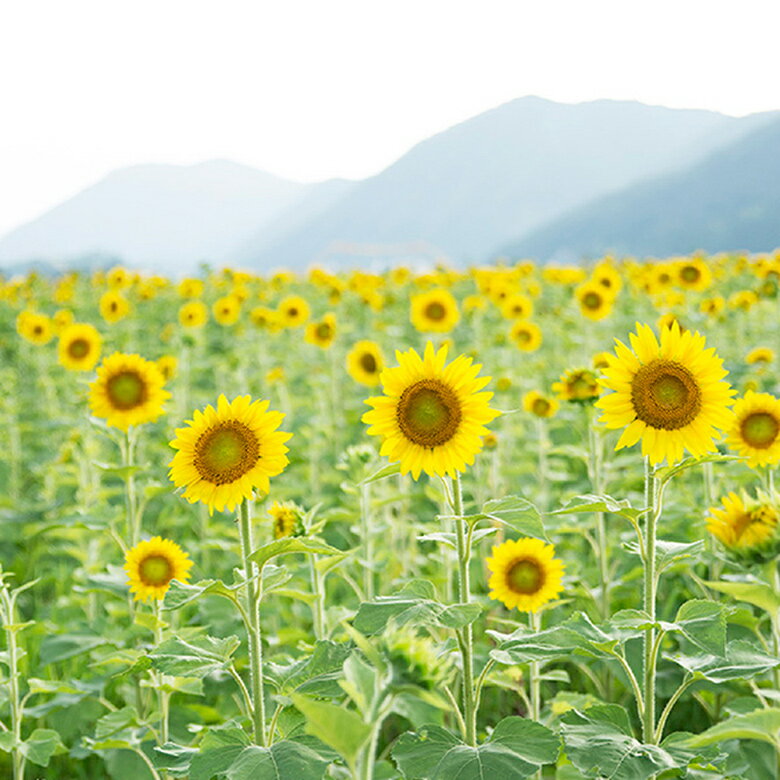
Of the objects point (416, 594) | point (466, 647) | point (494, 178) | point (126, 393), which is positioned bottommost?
point (466, 647)

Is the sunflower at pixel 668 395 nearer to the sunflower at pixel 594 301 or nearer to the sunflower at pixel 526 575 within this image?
the sunflower at pixel 526 575

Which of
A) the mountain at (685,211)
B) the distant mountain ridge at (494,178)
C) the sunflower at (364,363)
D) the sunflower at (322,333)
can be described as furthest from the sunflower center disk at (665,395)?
the distant mountain ridge at (494,178)

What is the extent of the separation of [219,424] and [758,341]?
6.74m

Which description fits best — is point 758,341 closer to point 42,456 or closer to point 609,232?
point 42,456

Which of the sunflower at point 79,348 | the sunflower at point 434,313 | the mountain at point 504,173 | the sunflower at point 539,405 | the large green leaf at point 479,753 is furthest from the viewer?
the mountain at point 504,173

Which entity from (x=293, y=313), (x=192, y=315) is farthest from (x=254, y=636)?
(x=293, y=313)

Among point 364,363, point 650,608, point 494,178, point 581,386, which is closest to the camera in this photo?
point 650,608

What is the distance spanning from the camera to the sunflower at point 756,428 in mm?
2348

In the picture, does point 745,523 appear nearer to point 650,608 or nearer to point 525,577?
point 650,608

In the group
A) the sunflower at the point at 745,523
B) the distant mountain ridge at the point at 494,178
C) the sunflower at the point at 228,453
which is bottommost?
the sunflower at the point at 745,523

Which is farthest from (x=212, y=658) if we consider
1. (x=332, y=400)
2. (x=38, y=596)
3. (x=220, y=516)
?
(x=332, y=400)

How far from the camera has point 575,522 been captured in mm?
3004

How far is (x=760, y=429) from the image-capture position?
238cm

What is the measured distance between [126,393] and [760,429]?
1.97 meters
